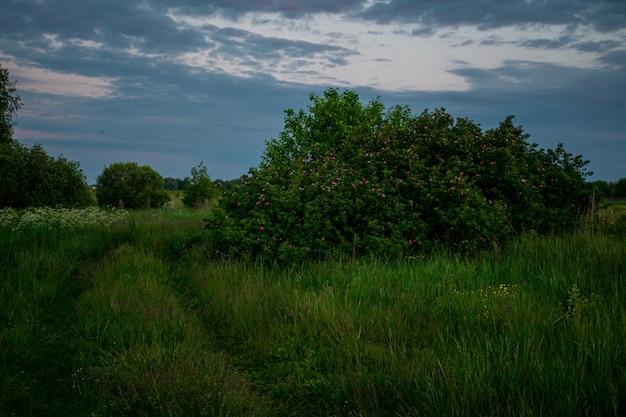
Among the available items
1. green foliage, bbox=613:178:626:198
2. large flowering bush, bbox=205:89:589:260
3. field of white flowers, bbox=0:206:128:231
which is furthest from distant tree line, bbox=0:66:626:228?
green foliage, bbox=613:178:626:198

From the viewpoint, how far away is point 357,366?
464 centimetres

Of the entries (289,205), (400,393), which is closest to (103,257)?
(289,205)

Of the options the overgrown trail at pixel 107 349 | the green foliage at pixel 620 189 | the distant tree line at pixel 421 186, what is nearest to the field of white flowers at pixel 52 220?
the overgrown trail at pixel 107 349

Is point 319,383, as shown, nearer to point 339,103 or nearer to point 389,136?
point 389,136

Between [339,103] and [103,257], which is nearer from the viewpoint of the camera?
[103,257]

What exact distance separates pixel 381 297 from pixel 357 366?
1903 mm

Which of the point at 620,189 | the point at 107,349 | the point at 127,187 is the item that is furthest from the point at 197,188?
the point at 620,189

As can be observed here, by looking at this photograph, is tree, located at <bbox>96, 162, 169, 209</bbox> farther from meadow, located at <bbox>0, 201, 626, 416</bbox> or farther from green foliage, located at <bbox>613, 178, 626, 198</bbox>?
green foliage, located at <bbox>613, 178, 626, 198</bbox>

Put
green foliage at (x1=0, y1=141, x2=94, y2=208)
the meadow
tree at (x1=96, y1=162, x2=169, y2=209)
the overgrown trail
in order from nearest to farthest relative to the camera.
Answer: the meadow < the overgrown trail < green foliage at (x1=0, y1=141, x2=94, y2=208) < tree at (x1=96, y1=162, x2=169, y2=209)

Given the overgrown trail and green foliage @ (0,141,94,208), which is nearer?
the overgrown trail

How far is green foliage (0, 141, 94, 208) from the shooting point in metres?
21.0

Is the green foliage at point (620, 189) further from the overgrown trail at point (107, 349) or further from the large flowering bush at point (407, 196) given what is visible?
the overgrown trail at point (107, 349)

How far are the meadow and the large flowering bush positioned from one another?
2.17 ft

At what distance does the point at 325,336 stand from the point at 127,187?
839 inches
